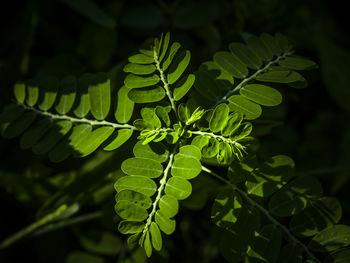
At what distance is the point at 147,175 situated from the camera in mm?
983

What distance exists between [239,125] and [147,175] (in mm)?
309

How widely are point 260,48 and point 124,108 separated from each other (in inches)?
21.7

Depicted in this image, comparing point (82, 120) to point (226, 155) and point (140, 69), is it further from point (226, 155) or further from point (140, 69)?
point (226, 155)

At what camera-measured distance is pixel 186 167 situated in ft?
3.12

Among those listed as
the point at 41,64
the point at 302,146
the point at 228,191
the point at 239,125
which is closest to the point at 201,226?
the point at 302,146

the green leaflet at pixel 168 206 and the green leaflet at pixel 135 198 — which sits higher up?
the green leaflet at pixel 135 198

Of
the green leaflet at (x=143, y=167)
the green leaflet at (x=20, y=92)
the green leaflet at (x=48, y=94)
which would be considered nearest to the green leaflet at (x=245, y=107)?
the green leaflet at (x=143, y=167)

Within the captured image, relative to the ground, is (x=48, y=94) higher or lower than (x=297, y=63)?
higher

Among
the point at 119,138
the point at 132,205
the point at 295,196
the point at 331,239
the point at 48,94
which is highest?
the point at 48,94

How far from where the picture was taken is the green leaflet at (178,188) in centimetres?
91

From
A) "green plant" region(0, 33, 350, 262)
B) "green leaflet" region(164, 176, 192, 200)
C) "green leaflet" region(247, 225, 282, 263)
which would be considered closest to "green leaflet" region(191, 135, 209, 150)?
"green plant" region(0, 33, 350, 262)

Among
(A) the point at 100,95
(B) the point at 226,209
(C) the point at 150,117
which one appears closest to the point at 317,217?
(B) the point at 226,209

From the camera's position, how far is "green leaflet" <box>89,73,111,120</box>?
1172 mm

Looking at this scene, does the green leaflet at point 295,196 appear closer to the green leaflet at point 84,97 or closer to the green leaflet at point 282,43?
the green leaflet at point 282,43
